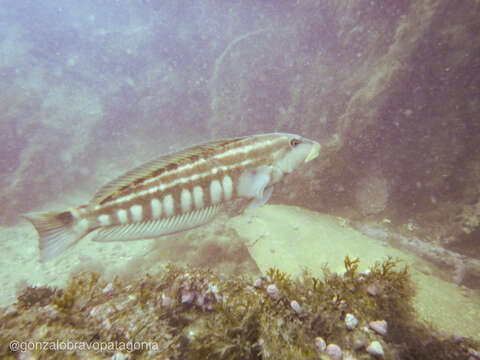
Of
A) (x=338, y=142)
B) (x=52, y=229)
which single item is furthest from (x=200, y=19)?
(x=52, y=229)

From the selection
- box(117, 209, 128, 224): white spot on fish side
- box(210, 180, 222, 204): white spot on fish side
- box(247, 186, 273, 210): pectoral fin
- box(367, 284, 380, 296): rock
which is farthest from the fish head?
box(117, 209, 128, 224): white spot on fish side

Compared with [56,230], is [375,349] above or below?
below

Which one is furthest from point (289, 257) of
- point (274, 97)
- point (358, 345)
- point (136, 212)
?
point (274, 97)

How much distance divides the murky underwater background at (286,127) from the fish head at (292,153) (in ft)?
4.45

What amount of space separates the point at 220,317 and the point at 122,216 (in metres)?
1.35

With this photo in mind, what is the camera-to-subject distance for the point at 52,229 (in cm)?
217

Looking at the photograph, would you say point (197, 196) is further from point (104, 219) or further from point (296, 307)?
→ point (296, 307)

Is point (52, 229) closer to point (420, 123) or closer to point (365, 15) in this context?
point (420, 123)

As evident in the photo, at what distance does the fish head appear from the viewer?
8.77 feet

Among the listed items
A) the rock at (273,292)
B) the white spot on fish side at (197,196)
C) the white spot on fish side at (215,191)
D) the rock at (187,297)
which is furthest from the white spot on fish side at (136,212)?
the rock at (273,292)

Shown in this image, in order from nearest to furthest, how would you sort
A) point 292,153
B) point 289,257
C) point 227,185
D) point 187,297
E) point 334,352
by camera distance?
point 334,352
point 187,297
point 227,185
point 292,153
point 289,257

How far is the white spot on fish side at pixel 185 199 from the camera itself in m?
2.42

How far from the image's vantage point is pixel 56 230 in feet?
7.14

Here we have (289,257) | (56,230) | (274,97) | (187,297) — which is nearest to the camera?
(187,297)
